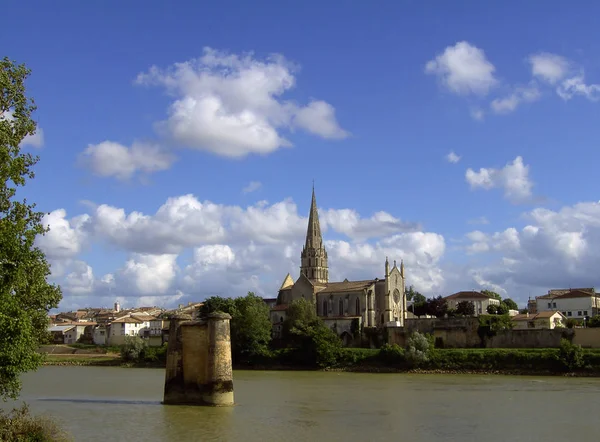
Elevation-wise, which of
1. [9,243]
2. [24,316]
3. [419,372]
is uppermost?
[9,243]

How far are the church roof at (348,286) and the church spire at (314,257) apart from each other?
8669 millimetres

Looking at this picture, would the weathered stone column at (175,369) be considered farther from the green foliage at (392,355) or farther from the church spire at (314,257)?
the church spire at (314,257)

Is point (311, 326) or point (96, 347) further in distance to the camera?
point (96, 347)

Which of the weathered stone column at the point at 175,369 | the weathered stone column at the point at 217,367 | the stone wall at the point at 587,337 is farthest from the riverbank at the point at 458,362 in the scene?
the weathered stone column at the point at 175,369

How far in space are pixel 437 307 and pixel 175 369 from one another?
220 ft

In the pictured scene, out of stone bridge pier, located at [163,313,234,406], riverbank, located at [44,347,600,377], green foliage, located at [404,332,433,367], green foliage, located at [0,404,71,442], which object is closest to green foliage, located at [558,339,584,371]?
riverbank, located at [44,347,600,377]

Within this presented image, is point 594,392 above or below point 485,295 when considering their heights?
below

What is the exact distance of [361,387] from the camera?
47875 mm

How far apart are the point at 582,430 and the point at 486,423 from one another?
3.95m

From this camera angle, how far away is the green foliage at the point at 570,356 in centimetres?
5750

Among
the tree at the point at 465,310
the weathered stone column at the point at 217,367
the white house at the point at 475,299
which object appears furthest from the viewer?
the white house at the point at 475,299

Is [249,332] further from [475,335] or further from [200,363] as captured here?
[200,363]

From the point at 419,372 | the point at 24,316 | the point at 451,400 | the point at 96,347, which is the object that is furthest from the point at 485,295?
the point at 24,316

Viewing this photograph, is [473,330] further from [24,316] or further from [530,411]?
[24,316]
